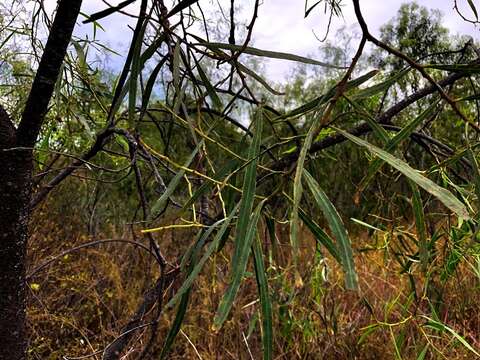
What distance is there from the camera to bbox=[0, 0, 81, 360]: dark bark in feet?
1.57

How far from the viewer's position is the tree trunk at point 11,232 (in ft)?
1.59

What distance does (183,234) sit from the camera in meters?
2.63

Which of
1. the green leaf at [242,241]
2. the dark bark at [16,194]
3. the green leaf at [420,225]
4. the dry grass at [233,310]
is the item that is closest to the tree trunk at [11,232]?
the dark bark at [16,194]

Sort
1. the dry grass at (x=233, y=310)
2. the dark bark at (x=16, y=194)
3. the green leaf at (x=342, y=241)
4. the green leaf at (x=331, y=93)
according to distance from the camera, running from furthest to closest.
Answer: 1. the dry grass at (x=233, y=310)
2. the dark bark at (x=16, y=194)
3. the green leaf at (x=331, y=93)
4. the green leaf at (x=342, y=241)

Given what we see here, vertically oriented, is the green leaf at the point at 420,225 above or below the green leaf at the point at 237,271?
above

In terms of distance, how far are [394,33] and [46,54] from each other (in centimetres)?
499

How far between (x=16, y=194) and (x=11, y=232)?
0.12 feet

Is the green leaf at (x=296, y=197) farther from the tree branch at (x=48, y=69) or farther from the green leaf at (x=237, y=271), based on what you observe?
the tree branch at (x=48, y=69)

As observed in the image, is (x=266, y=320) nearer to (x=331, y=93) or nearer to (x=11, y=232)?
(x=331, y=93)

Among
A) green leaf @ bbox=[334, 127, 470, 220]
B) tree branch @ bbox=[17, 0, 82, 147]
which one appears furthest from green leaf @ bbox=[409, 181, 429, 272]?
tree branch @ bbox=[17, 0, 82, 147]

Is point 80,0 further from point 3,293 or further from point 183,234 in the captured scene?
point 183,234

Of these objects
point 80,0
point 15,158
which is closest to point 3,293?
point 15,158

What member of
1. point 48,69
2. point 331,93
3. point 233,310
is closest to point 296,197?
point 331,93

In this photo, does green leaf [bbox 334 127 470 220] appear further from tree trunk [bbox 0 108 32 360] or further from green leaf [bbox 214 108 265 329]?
tree trunk [bbox 0 108 32 360]
